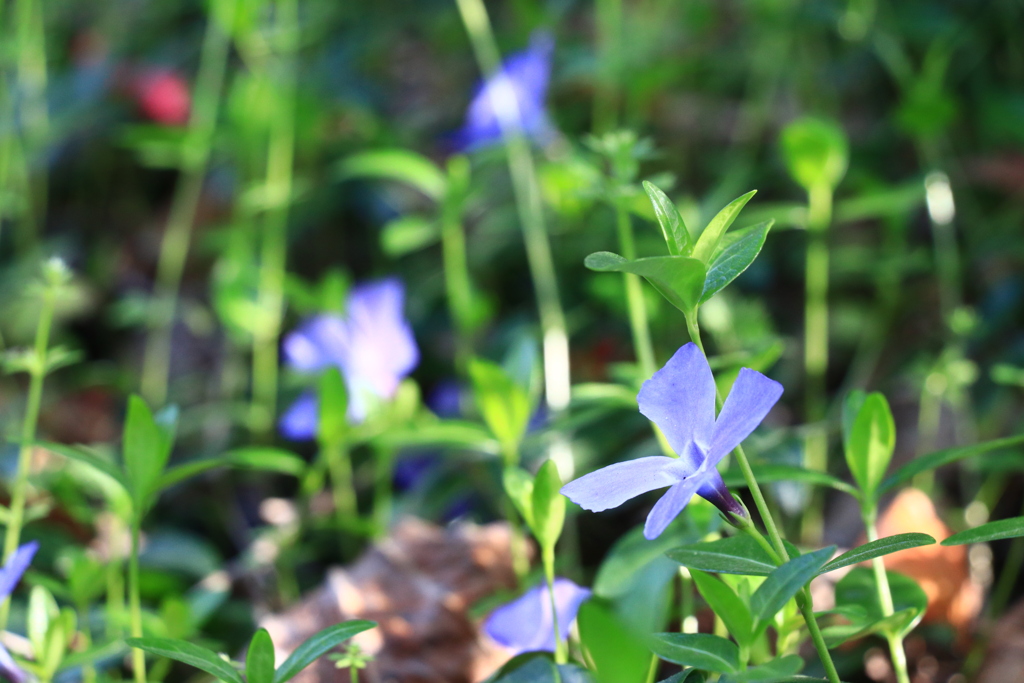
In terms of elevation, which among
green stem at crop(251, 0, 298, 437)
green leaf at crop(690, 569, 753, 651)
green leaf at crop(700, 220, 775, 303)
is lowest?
green leaf at crop(690, 569, 753, 651)

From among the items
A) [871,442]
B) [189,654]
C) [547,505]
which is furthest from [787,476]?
[189,654]

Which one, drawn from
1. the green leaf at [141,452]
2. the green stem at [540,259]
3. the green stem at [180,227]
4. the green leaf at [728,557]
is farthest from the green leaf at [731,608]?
the green stem at [180,227]

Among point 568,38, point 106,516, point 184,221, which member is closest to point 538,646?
point 106,516

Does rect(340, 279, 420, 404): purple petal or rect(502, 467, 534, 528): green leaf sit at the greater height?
rect(340, 279, 420, 404): purple petal

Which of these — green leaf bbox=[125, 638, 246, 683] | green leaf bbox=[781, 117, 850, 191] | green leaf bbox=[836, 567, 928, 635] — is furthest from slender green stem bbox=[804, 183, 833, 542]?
green leaf bbox=[125, 638, 246, 683]

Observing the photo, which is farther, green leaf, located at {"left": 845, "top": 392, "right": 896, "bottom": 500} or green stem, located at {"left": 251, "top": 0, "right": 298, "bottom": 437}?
green stem, located at {"left": 251, "top": 0, "right": 298, "bottom": 437}

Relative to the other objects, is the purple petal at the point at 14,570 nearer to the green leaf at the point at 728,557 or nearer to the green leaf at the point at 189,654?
the green leaf at the point at 189,654

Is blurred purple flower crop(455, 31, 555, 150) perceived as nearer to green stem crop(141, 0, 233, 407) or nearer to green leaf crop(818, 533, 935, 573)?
green stem crop(141, 0, 233, 407)
